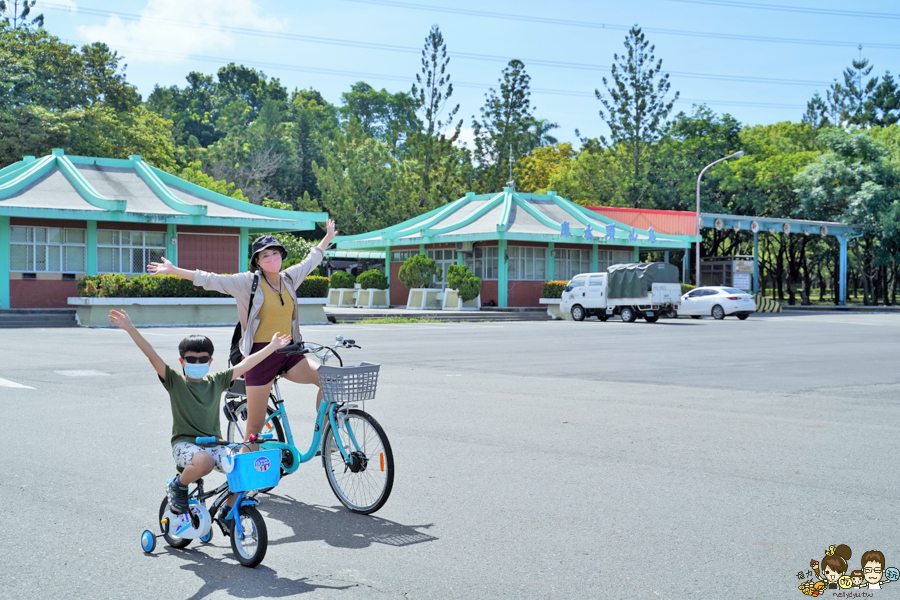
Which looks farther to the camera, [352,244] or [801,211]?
[801,211]

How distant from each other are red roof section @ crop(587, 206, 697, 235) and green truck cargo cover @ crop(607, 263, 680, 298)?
Result: 607 inches

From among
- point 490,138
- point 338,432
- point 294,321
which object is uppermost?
point 490,138

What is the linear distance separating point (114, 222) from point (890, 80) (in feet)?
211

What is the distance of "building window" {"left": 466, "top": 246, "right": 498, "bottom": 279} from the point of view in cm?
4162

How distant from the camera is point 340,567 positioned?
4613 millimetres

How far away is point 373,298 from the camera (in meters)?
45.0

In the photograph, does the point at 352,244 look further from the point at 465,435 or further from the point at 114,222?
the point at 465,435

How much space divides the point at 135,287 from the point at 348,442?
25181 millimetres

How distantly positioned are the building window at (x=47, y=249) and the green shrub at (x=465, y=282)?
15.6 m

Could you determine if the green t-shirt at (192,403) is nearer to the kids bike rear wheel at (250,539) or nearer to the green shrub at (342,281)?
the kids bike rear wheel at (250,539)

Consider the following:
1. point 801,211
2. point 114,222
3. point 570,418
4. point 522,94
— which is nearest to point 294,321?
point 570,418

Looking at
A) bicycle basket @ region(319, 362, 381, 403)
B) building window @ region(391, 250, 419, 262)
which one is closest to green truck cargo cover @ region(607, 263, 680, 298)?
building window @ region(391, 250, 419, 262)

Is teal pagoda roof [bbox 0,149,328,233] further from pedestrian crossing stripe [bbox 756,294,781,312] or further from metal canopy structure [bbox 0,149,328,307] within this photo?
pedestrian crossing stripe [bbox 756,294,781,312]

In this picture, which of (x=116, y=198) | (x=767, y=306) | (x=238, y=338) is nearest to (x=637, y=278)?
(x=767, y=306)
